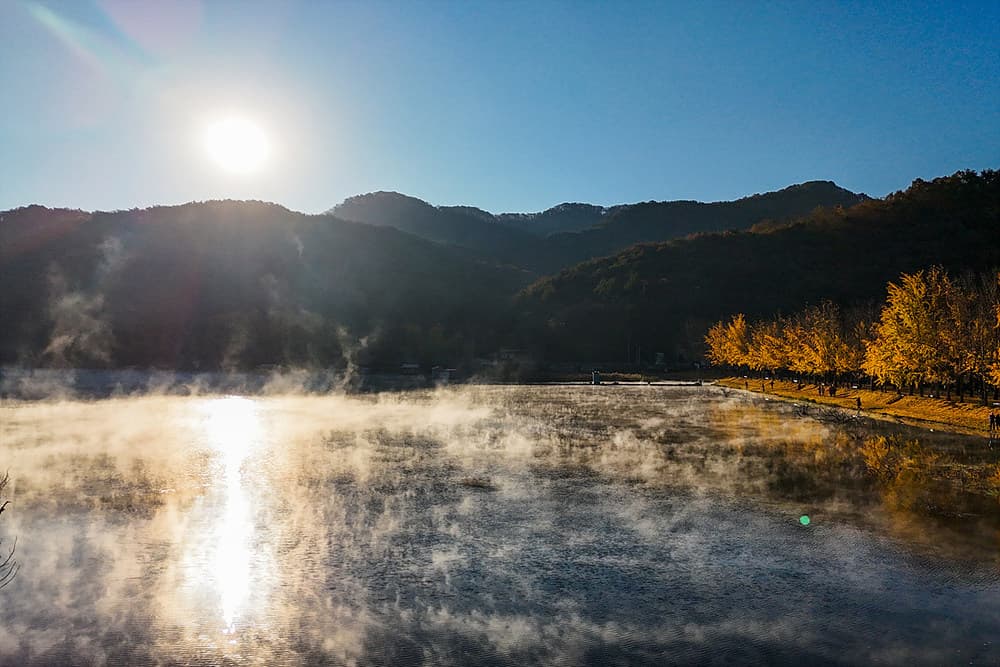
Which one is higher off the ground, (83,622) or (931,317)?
(931,317)

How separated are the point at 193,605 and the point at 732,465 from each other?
22229 millimetres

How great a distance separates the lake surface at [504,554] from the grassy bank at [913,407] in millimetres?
6658

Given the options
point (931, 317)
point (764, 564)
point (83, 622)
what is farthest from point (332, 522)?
point (931, 317)

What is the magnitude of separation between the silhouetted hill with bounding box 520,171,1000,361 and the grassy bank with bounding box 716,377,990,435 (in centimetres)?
7172

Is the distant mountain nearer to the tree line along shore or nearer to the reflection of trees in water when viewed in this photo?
the tree line along shore

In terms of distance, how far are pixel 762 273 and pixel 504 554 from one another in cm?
16781

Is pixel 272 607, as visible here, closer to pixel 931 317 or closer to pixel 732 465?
pixel 732 465

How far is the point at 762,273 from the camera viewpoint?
171 metres

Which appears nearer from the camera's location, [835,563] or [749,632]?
[749,632]

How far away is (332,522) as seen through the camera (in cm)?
2003

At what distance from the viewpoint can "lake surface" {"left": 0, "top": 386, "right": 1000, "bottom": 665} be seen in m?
11.6

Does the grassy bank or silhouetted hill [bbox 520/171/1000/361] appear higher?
silhouetted hill [bbox 520/171/1000/361]

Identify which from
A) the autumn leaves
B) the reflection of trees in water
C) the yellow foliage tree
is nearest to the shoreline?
the autumn leaves

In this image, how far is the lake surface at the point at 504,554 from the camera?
11.6 metres
